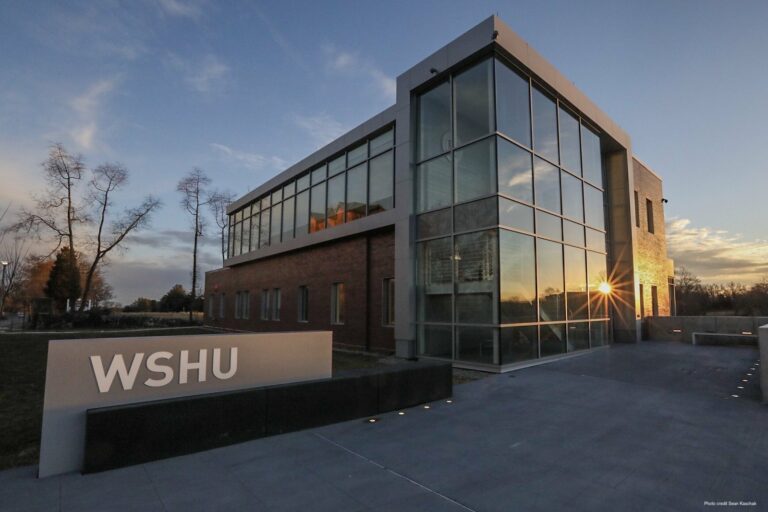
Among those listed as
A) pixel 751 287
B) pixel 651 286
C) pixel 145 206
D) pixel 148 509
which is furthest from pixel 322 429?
pixel 751 287

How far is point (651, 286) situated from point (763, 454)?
16864 mm

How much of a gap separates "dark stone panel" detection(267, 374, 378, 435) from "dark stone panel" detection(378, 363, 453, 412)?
0.24 metres

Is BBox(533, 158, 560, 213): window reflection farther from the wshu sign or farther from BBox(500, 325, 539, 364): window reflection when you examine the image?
the wshu sign

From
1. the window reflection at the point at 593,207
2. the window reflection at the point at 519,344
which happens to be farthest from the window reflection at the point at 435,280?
the window reflection at the point at 593,207

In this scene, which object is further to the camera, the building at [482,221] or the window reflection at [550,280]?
the window reflection at [550,280]

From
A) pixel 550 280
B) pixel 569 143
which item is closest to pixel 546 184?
pixel 569 143

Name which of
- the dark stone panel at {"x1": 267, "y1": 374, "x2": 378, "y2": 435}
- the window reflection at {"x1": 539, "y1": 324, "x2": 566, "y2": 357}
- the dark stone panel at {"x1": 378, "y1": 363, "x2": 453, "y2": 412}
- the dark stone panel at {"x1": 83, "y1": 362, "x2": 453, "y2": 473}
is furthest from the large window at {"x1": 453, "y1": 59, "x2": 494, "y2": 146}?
the dark stone panel at {"x1": 267, "y1": 374, "x2": 378, "y2": 435}

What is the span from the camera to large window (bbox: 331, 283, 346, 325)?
57.6ft

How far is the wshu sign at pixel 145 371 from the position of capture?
431cm

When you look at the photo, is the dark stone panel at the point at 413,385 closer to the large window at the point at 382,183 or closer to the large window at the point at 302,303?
the large window at the point at 382,183

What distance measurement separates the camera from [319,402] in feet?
19.7

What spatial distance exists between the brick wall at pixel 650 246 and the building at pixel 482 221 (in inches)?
6.3

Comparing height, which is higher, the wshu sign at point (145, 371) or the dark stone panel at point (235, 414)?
the wshu sign at point (145, 371)

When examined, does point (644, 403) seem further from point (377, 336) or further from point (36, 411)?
point (36, 411)
